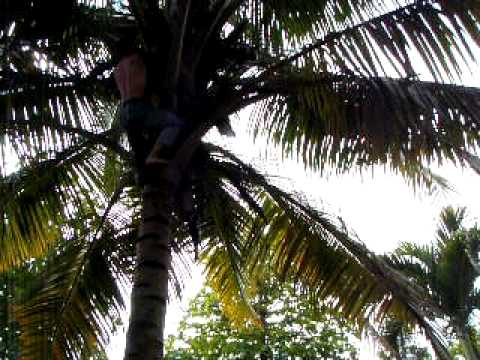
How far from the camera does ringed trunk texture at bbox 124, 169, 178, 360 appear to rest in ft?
13.6

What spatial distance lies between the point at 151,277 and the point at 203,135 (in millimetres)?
1327

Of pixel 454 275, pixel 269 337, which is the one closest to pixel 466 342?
pixel 454 275

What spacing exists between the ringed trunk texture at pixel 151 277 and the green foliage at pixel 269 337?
372 inches

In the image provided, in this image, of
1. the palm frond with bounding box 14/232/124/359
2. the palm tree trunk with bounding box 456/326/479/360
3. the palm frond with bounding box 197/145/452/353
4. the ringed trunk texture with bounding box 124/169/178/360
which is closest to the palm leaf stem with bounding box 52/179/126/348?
the palm frond with bounding box 14/232/124/359

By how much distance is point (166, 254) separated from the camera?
4.77 m

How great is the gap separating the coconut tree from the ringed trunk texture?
0.01 m

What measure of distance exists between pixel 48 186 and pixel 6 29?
2140mm

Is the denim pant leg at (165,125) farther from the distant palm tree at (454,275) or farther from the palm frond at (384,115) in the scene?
the distant palm tree at (454,275)

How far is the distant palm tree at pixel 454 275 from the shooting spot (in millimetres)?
11148

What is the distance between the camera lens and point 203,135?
5.22m

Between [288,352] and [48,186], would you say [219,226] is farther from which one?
[288,352]

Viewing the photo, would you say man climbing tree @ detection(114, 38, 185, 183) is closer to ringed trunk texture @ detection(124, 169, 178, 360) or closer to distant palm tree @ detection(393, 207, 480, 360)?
ringed trunk texture @ detection(124, 169, 178, 360)

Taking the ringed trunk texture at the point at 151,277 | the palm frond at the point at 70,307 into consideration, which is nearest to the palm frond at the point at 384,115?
the ringed trunk texture at the point at 151,277

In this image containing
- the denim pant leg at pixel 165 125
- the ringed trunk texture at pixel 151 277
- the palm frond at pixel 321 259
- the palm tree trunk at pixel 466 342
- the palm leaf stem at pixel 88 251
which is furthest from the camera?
the palm tree trunk at pixel 466 342
